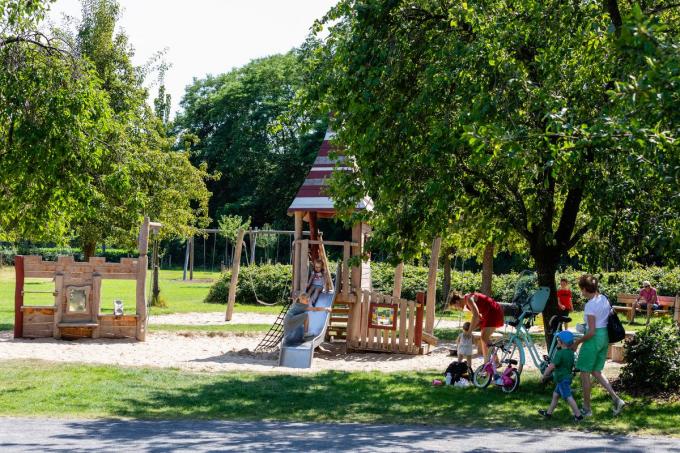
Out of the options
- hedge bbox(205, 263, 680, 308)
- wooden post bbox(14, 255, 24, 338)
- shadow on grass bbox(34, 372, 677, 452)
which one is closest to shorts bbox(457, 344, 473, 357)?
shadow on grass bbox(34, 372, 677, 452)

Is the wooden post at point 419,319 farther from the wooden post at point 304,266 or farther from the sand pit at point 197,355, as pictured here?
the wooden post at point 304,266

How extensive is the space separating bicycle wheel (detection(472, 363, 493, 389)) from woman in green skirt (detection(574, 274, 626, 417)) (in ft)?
7.16

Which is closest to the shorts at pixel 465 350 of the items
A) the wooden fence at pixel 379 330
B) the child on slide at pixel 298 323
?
the child on slide at pixel 298 323

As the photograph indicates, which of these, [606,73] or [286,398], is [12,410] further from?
[606,73]

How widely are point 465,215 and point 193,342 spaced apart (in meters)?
8.22

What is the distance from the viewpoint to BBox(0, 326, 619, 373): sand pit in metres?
15.7

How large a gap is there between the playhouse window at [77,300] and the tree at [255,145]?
45.4m

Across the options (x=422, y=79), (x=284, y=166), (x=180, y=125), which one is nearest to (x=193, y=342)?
(x=422, y=79)

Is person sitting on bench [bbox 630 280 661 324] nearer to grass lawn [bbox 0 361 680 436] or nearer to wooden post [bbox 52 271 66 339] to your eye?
grass lawn [bbox 0 361 680 436]

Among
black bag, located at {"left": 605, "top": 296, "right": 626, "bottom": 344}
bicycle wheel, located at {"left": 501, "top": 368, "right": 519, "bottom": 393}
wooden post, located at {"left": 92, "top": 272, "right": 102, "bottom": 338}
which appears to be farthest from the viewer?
wooden post, located at {"left": 92, "top": 272, "right": 102, "bottom": 338}

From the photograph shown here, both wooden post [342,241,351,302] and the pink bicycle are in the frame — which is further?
wooden post [342,241,351,302]

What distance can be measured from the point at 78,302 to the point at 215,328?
4.44 m

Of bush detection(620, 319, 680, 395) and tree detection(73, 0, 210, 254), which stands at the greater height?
tree detection(73, 0, 210, 254)

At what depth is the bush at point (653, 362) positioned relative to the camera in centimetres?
1204
